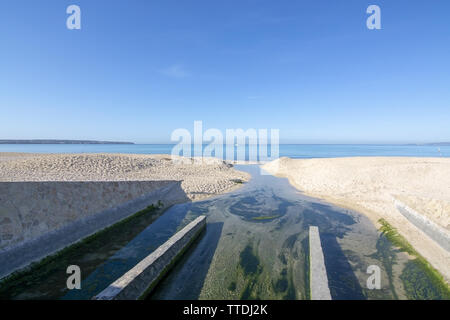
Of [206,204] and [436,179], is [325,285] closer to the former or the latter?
[206,204]

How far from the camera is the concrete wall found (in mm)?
8227

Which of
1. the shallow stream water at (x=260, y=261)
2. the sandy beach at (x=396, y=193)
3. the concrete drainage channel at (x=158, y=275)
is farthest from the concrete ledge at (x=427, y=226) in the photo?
the concrete drainage channel at (x=158, y=275)

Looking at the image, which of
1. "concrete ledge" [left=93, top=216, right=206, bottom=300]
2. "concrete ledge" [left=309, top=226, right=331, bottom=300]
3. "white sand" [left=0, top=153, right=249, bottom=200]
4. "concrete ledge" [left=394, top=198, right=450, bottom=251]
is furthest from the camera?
"white sand" [left=0, top=153, right=249, bottom=200]

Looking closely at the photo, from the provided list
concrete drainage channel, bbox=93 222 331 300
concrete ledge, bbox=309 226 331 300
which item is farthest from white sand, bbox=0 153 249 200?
concrete ledge, bbox=309 226 331 300

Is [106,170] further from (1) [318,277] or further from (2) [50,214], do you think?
(1) [318,277]

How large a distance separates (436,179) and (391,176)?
4023 mm

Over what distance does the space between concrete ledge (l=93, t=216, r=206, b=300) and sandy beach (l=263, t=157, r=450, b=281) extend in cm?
1307

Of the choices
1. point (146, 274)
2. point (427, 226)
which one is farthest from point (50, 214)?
point (427, 226)

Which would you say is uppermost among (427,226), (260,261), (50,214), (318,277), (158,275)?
(50,214)

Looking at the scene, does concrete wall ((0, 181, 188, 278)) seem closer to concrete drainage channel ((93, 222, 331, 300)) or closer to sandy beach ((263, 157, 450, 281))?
concrete drainage channel ((93, 222, 331, 300))

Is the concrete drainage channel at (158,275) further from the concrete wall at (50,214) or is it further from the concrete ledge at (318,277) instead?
the concrete wall at (50,214)

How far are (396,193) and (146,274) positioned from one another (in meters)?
23.8

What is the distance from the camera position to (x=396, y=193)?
18672mm
